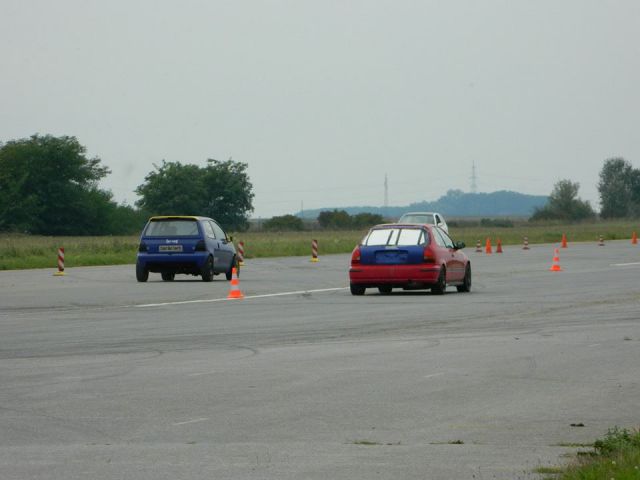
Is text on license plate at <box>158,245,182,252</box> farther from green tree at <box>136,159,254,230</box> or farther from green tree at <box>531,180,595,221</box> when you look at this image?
green tree at <box>531,180,595,221</box>

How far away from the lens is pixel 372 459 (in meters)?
7.98

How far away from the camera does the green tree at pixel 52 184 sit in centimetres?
11038

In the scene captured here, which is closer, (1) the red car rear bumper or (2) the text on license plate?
(1) the red car rear bumper

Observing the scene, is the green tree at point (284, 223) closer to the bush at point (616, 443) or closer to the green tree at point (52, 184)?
the green tree at point (52, 184)

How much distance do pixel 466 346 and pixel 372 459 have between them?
7.09m

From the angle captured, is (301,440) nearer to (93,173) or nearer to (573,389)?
(573,389)

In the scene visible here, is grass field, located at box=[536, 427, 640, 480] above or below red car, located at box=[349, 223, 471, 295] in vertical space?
below

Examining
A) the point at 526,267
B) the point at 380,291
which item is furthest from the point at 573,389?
the point at 526,267

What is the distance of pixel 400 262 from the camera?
25.3 metres

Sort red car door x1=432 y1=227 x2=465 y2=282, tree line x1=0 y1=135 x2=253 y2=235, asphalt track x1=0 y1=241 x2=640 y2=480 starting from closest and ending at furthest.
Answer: asphalt track x1=0 y1=241 x2=640 y2=480, red car door x1=432 y1=227 x2=465 y2=282, tree line x1=0 y1=135 x2=253 y2=235

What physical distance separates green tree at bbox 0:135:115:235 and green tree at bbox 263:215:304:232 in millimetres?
20463

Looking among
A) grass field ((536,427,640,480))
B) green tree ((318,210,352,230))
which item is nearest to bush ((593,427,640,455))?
grass field ((536,427,640,480))

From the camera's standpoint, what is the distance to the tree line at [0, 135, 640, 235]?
11038cm

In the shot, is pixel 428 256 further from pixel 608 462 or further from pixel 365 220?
pixel 365 220
